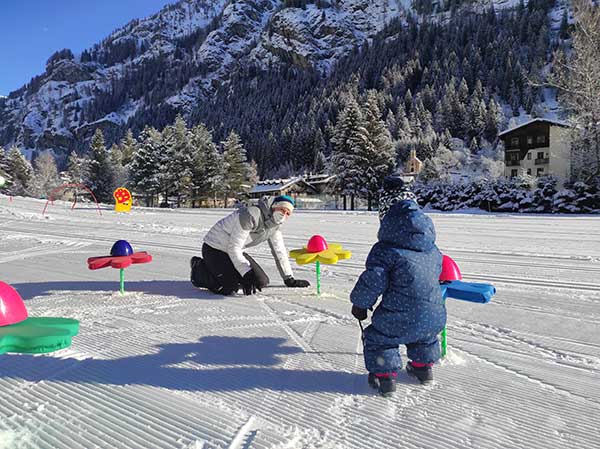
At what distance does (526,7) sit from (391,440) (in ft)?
515

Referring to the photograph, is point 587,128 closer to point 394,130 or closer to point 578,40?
point 578,40

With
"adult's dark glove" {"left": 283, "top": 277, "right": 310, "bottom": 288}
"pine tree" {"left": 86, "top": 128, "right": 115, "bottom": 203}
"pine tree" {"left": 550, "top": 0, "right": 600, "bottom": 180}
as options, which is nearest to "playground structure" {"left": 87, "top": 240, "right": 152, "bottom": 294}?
"adult's dark glove" {"left": 283, "top": 277, "right": 310, "bottom": 288}

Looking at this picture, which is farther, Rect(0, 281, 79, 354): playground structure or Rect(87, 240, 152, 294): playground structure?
Rect(87, 240, 152, 294): playground structure

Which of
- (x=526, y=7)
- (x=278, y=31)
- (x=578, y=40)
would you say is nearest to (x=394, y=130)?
(x=578, y=40)

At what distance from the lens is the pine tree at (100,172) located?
4816 centimetres

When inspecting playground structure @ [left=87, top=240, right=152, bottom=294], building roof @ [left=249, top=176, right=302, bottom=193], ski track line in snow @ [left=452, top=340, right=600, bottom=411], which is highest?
building roof @ [left=249, top=176, right=302, bottom=193]

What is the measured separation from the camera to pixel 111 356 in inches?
118

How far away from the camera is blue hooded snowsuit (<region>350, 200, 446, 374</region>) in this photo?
2309mm

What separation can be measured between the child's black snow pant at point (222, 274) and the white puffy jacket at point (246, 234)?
0.10 meters

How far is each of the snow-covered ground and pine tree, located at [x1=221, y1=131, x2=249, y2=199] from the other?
122 ft

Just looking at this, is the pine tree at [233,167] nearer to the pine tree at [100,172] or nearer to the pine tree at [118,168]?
the pine tree at [118,168]

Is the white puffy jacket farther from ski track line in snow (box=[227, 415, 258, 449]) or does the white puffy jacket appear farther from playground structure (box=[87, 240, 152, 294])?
ski track line in snow (box=[227, 415, 258, 449])

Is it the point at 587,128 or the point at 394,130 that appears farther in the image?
the point at 394,130

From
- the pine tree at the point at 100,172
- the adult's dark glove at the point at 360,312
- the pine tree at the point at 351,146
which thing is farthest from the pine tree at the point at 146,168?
the adult's dark glove at the point at 360,312
